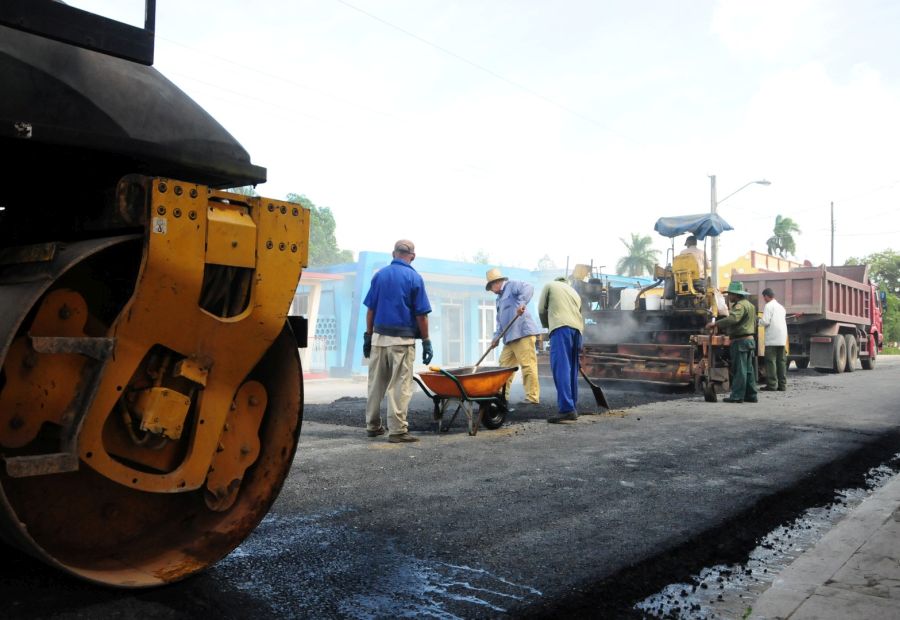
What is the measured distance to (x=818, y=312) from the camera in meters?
15.5

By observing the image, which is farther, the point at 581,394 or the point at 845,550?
the point at 581,394

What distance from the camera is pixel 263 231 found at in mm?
2447

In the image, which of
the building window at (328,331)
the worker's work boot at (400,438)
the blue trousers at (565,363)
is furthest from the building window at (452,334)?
the worker's work boot at (400,438)

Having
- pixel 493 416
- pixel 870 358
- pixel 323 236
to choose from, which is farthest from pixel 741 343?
pixel 323 236

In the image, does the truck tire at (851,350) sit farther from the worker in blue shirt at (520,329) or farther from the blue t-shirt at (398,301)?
the blue t-shirt at (398,301)

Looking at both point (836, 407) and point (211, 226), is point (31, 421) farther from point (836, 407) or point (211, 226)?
point (836, 407)

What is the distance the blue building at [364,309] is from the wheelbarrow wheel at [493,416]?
13844mm

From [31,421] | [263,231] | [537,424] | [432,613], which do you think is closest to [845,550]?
[432,613]

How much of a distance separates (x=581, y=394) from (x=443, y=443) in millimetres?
5077

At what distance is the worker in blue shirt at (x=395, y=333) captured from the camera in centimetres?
617

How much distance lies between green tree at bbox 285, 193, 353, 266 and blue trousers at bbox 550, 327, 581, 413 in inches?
1709

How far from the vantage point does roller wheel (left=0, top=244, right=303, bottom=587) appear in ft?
6.94

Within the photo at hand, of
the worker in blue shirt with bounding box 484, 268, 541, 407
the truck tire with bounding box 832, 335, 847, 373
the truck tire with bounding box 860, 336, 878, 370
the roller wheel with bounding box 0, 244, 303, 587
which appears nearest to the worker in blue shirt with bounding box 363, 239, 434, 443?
the worker in blue shirt with bounding box 484, 268, 541, 407

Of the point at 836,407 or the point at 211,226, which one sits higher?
the point at 211,226
